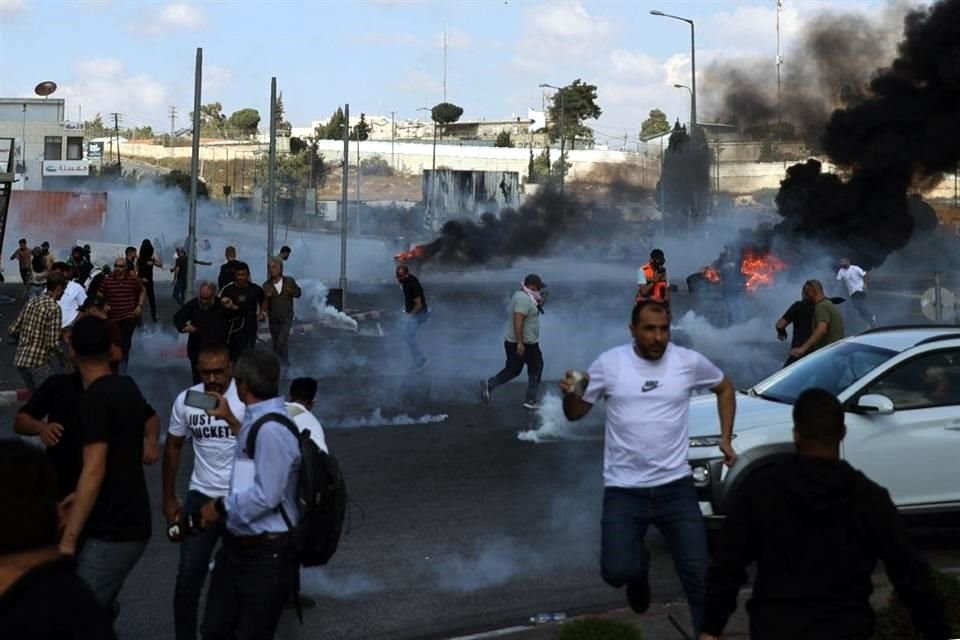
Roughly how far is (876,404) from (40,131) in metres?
74.8

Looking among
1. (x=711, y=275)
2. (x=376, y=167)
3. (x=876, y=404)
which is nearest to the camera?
(x=876, y=404)

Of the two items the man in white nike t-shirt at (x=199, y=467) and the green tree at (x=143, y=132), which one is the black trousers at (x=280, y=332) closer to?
the man in white nike t-shirt at (x=199, y=467)

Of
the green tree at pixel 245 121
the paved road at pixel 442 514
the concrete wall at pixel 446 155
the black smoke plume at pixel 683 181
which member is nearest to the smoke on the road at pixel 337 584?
the paved road at pixel 442 514

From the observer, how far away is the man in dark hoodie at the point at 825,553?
12.5 ft

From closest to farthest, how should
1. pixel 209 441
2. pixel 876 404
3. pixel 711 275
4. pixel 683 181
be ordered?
1. pixel 209 441
2. pixel 876 404
3. pixel 711 275
4. pixel 683 181

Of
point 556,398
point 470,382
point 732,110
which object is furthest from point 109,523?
point 732,110

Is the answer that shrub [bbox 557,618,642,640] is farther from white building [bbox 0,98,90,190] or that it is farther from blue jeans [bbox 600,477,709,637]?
white building [bbox 0,98,90,190]

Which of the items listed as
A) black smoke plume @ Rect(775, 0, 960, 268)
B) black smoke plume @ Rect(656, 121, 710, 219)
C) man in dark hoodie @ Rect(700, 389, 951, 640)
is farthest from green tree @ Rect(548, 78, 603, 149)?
man in dark hoodie @ Rect(700, 389, 951, 640)

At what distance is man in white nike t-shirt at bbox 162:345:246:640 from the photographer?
5.86 meters

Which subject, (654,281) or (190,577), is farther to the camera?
(654,281)

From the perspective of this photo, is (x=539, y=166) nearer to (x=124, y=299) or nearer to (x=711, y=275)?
(x=711, y=275)

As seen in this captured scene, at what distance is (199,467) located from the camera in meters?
6.09

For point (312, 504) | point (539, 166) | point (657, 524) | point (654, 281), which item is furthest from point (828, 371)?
point (539, 166)

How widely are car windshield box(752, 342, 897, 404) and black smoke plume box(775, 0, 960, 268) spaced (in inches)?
868
